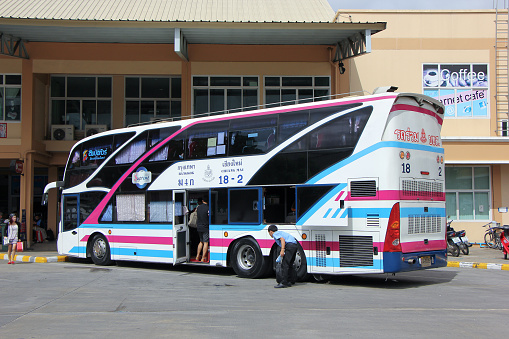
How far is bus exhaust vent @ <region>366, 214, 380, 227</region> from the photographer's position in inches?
413

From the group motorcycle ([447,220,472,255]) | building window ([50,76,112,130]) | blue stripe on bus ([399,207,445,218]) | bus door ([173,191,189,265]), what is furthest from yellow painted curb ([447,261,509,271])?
building window ([50,76,112,130])

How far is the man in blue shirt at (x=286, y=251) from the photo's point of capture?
Answer: 11.3m

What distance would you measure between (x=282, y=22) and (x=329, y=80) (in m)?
4.10

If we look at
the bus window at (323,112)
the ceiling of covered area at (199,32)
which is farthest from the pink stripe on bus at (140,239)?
the ceiling of covered area at (199,32)

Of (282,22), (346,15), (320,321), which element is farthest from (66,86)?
(320,321)

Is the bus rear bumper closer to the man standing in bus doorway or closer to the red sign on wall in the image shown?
the man standing in bus doorway

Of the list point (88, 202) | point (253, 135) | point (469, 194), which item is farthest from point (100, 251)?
point (469, 194)

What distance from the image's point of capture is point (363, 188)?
1070 centimetres

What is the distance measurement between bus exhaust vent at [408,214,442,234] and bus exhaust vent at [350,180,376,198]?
1026 millimetres

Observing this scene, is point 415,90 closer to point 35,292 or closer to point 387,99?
point 387,99

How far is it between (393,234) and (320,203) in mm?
1777

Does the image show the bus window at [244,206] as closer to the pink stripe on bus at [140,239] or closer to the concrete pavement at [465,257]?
the pink stripe on bus at [140,239]

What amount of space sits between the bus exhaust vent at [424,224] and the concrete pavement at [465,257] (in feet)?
16.9

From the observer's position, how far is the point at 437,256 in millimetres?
11508
